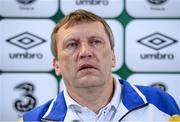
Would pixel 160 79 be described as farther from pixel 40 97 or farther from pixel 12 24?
pixel 12 24

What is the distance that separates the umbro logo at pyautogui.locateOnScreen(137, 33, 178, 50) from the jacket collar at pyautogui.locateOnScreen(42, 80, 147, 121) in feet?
1.37

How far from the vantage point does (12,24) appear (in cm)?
144

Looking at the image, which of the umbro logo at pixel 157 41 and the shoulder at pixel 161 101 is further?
the umbro logo at pixel 157 41

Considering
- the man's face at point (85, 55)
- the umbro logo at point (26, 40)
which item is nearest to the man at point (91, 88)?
the man's face at point (85, 55)

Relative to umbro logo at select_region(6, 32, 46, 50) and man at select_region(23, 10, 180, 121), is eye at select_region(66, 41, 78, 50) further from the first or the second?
umbro logo at select_region(6, 32, 46, 50)

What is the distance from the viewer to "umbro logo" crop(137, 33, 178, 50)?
1.42 metres

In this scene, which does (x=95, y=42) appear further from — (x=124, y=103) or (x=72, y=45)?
(x=124, y=103)

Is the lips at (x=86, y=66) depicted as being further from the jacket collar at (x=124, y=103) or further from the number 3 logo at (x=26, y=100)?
the number 3 logo at (x=26, y=100)

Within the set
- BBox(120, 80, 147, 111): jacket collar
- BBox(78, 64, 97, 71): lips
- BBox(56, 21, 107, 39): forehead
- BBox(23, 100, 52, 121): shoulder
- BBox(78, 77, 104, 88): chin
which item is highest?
BBox(56, 21, 107, 39): forehead

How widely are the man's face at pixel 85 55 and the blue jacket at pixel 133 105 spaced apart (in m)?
0.07

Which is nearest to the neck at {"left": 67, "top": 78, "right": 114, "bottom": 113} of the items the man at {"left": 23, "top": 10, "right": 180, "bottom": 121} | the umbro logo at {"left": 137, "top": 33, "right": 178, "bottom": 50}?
the man at {"left": 23, "top": 10, "right": 180, "bottom": 121}

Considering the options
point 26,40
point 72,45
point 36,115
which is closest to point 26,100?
point 26,40

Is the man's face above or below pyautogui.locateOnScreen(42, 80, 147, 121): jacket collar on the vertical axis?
above

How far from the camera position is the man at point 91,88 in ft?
3.14
